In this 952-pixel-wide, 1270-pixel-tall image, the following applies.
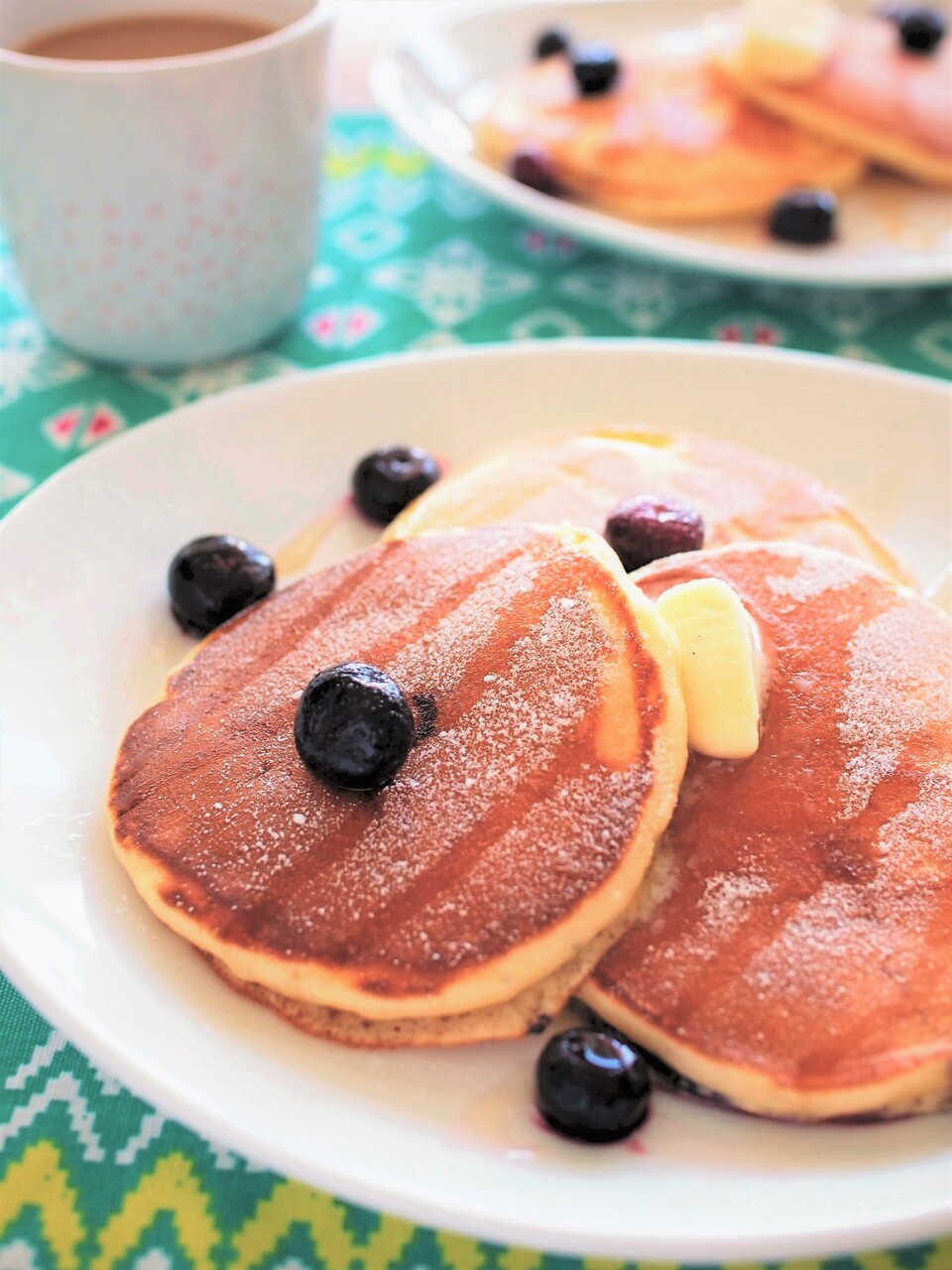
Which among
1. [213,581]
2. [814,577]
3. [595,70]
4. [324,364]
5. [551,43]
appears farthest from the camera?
[551,43]

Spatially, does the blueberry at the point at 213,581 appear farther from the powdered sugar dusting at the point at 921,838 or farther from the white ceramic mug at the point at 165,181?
the powdered sugar dusting at the point at 921,838

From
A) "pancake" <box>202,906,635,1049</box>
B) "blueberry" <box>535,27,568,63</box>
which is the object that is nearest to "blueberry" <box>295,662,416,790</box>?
"pancake" <box>202,906,635,1049</box>

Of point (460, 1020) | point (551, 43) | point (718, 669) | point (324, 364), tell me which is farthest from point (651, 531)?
point (551, 43)

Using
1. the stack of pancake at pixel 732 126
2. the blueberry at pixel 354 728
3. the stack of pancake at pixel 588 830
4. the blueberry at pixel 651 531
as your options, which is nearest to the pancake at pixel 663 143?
the stack of pancake at pixel 732 126

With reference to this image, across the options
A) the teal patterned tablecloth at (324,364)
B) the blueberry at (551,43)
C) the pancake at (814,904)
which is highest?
the blueberry at (551,43)

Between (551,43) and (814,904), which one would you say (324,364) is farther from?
(814,904)

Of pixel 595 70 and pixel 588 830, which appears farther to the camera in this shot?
pixel 595 70

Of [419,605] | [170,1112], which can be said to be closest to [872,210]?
[419,605]

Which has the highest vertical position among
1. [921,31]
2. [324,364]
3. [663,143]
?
[921,31]
